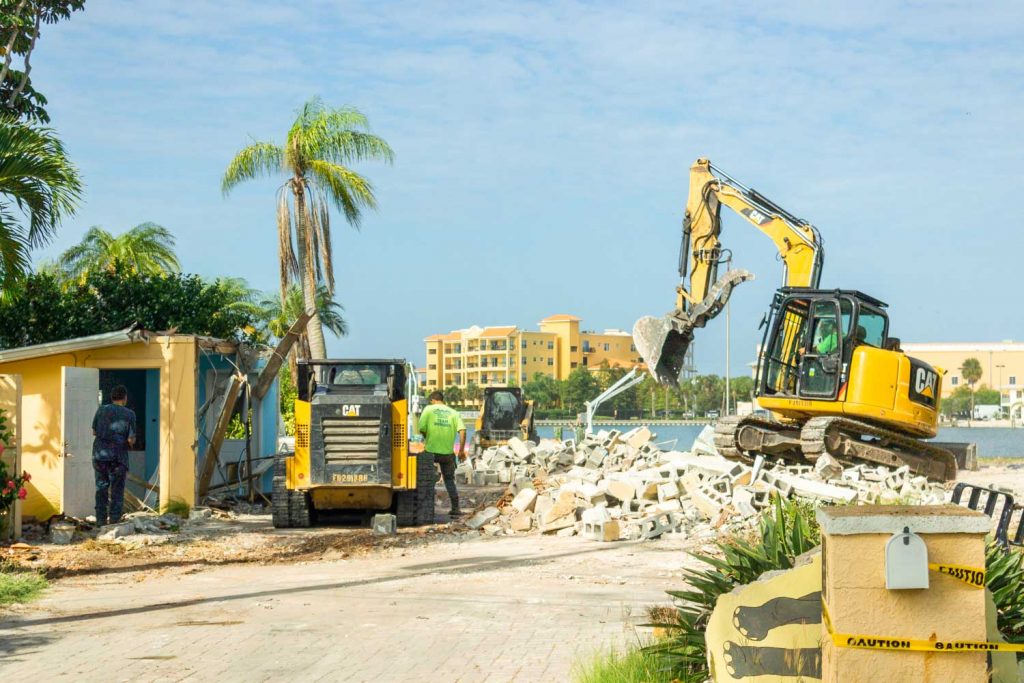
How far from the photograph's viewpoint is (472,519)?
1764 cm

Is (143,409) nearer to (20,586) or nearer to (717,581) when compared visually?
(20,586)

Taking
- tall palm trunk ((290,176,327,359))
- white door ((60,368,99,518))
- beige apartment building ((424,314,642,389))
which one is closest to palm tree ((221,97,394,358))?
tall palm trunk ((290,176,327,359))

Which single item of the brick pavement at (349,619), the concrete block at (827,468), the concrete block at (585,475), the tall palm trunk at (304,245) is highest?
the tall palm trunk at (304,245)

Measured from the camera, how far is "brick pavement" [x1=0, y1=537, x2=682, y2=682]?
833 centimetres

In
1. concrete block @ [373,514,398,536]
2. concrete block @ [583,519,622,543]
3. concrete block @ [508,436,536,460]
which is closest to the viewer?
concrete block @ [583,519,622,543]

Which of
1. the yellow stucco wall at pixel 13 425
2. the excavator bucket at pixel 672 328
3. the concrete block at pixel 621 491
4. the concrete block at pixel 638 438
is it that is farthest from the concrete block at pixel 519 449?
the yellow stucco wall at pixel 13 425

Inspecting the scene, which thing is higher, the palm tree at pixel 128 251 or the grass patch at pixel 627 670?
the palm tree at pixel 128 251

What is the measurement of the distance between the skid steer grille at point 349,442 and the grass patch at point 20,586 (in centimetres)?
502

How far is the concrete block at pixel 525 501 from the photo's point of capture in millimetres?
17797

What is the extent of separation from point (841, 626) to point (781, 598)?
2.47 feet

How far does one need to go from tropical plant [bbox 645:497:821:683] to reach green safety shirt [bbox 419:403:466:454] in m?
10.8

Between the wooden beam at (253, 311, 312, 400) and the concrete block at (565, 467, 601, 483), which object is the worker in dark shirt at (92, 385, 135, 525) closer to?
the wooden beam at (253, 311, 312, 400)

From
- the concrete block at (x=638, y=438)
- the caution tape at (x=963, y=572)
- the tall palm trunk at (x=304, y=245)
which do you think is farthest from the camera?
the tall palm trunk at (x=304, y=245)

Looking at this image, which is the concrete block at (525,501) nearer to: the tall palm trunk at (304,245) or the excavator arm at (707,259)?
the excavator arm at (707,259)
